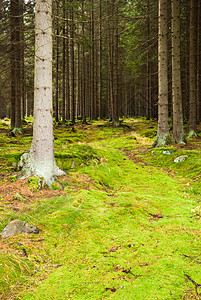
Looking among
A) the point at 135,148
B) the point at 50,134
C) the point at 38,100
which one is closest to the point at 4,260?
the point at 50,134

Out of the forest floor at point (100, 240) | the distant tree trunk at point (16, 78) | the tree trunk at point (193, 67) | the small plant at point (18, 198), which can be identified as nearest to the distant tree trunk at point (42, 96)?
the forest floor at point (100, 240)

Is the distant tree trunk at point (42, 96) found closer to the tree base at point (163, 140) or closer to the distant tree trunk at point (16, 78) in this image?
the tree base at point (163, 140)

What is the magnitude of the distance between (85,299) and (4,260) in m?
1.06

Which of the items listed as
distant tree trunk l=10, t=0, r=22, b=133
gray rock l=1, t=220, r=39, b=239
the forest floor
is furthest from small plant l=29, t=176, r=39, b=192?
distant tree trunk l=10, t=0, r=22, b=133

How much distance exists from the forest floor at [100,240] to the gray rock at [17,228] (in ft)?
0.39

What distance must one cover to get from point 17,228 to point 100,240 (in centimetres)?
122

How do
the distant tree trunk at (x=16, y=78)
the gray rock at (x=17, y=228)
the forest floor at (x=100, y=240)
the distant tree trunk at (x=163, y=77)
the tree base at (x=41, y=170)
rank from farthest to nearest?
the distant tree trunk at (x=16, y=78), the distant tree trunk at (x=163, y=77), the tree base at (x=41, y=170), the gray rock at (x=17, y=228), the forest floor at (x=100, y=240)

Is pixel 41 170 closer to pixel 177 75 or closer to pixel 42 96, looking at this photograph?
pixel 42 96

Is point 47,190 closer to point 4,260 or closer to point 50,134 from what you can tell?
point 50,134

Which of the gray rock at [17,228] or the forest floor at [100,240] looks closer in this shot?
the forest floor at [100,240]

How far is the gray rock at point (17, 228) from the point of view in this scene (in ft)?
10.5

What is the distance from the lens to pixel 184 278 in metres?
2.48

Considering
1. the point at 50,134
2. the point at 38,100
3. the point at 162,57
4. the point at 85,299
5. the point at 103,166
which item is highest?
the point at 162,57

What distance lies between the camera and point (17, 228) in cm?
329
